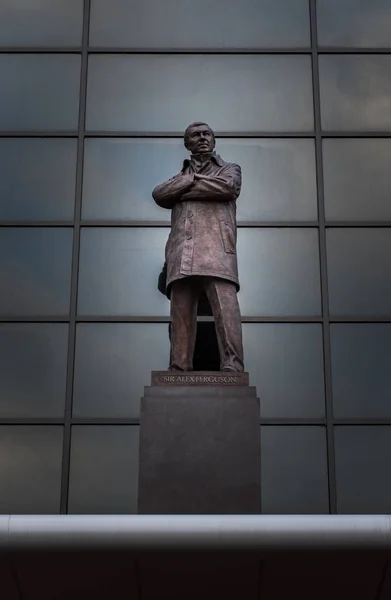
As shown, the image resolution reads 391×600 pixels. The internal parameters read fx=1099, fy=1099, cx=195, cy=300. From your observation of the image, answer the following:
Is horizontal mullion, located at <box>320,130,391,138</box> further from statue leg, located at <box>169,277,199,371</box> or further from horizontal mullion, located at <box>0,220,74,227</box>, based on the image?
statue leg, located at <box>169,277,199,371</box>

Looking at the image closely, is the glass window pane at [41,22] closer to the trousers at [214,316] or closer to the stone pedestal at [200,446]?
the trousers at [214,316]

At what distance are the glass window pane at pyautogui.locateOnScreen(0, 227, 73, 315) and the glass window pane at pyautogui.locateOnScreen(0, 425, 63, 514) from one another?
1661 millimetres

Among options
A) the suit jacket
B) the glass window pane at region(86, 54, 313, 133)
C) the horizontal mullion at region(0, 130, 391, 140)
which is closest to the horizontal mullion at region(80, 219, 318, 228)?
the horizontal mullion at region(0, 130, 391, 140)

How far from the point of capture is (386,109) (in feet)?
52.3

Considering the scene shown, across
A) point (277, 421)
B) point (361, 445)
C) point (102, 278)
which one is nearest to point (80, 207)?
point (102, 278)

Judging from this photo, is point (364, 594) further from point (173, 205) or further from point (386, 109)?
point (386, 109)

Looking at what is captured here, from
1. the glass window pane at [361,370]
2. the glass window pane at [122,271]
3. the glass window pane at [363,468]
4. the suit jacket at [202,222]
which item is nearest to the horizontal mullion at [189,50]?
the glass window pane at [122,271]

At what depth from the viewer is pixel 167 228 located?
607 inches

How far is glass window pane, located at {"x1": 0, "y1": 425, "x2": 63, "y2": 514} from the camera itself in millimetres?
14156

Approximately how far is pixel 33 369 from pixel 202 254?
3446 mm

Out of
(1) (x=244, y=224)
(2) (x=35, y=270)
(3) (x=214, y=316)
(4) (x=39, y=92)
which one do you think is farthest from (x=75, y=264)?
(3) (x=214, y=316)

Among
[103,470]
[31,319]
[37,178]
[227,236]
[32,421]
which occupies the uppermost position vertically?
[37,178]

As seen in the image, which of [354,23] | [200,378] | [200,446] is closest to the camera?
[200,446]

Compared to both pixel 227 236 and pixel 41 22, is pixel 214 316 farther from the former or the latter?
pixel 41 22
